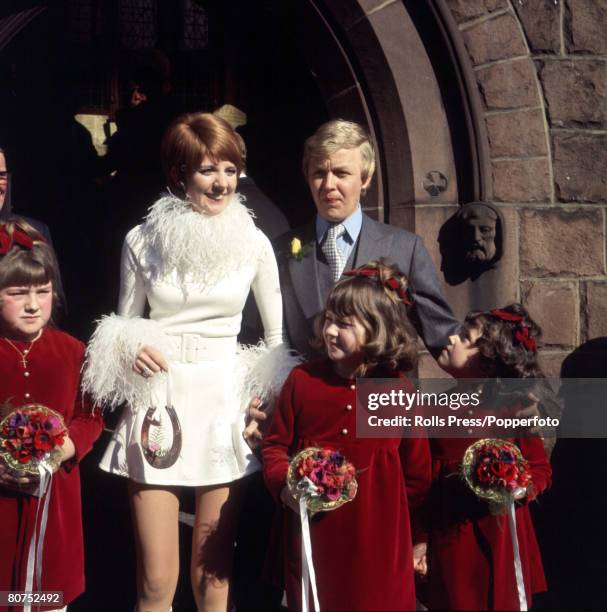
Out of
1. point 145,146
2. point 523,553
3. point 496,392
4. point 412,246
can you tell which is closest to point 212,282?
point 412,246

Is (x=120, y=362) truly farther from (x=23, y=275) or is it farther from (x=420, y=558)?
(x=420, y=558)

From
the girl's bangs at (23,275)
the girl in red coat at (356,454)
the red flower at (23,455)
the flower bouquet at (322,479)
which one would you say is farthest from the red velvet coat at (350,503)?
the girl's bangs at (23,275)

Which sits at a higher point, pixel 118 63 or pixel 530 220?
pixel 118 63

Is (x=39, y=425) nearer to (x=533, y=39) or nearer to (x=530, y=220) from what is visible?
(x=530, y=220)

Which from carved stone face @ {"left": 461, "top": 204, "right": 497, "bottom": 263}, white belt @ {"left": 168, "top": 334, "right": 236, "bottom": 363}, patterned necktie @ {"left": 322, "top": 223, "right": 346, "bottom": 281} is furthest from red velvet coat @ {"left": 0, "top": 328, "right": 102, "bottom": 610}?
carved stone face @ {"left": 461, "top": 204, "right": 497, "bottom": 263}

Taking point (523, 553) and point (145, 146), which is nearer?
point (523, 553)

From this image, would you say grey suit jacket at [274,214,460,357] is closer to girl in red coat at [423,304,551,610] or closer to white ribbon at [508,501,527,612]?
girl in red coat at [423,304,551,610]

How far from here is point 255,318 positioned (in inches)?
165

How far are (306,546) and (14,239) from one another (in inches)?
56.8

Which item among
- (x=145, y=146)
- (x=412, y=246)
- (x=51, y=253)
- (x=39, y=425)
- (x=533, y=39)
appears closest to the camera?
(x=39, y=425)

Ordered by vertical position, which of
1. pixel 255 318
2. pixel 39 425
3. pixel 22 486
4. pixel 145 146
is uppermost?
pixel 145 146

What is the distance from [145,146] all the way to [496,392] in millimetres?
2602

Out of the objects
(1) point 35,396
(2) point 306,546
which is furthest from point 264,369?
(1) point 35,396

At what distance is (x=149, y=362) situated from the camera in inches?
145
